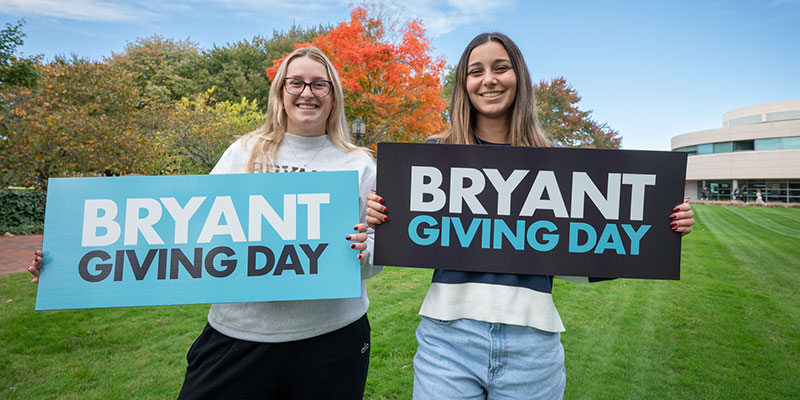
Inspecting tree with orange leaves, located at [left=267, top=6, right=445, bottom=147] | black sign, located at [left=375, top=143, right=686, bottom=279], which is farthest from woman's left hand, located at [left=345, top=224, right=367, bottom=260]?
tree with orange leaves, located at [left=267, top=6, right=445, bottom=147]

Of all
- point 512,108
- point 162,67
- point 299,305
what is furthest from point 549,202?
point 162,67

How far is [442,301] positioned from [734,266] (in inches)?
375

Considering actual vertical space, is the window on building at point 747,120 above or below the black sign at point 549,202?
above

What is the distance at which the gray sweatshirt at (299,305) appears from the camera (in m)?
1.67

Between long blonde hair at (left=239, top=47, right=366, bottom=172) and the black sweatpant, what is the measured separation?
0.83 metres

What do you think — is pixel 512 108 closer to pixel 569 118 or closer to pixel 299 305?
pixel 299 305

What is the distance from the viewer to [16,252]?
8.26 meters

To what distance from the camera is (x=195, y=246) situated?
1.81 meters

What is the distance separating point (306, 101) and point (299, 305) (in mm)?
981

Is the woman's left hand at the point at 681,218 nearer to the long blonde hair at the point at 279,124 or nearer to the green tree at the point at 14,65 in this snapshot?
the long blonde hair at the point at 279,124

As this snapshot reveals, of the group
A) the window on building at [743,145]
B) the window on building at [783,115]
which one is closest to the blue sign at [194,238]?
the window on building at [743,145]

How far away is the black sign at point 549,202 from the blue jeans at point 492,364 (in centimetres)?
39

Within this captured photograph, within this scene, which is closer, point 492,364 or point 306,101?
point 492,364

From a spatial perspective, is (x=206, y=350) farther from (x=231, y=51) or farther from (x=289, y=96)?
(x=231, y=51)
